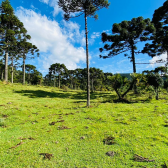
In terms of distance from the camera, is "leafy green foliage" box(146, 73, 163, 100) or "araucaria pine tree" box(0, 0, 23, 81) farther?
"araucaria pine tree" box(0, 0, 23, 81)

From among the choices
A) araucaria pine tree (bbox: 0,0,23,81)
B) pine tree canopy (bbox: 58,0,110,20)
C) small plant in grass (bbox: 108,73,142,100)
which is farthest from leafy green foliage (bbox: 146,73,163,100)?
araucaria pine tree (bbox: 0,0,23,81)

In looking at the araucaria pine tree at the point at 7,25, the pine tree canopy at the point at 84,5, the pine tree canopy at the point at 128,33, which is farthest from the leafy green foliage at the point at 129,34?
the araucaria pine tree at the point at 7,25

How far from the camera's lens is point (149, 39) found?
18.5 meters

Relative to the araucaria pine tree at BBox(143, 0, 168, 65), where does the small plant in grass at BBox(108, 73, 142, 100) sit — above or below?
below

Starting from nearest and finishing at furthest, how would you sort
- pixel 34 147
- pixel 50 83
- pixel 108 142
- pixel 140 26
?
pixel 34 147 < pixel 108 142 < pixel 140 26 < pixel 50 83

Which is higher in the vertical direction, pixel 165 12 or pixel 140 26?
pixel 165 12

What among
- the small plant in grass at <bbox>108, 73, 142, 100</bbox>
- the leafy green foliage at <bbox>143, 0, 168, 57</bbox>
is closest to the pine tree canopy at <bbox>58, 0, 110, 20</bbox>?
the small plant in grass at <bbox>108, 73, 142, 100</bbox>

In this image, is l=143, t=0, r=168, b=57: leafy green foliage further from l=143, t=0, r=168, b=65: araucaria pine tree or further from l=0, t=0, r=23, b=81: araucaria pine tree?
l=0, t=0, r=23, b=81: araucaria pine tree

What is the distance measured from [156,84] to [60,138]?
1219cm

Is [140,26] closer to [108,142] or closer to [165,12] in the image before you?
[165,12]

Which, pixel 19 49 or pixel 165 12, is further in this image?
pixel 19 49

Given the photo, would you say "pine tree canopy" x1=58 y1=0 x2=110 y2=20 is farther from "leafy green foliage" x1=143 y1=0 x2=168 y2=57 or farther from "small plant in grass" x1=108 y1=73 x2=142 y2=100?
"leafy green foliage" x1=143 y1=0 x2=168 y2=57

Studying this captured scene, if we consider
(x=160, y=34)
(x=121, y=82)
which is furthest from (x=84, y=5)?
(x=160, y=34)

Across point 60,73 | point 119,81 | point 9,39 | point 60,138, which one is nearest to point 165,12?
point 119,81
